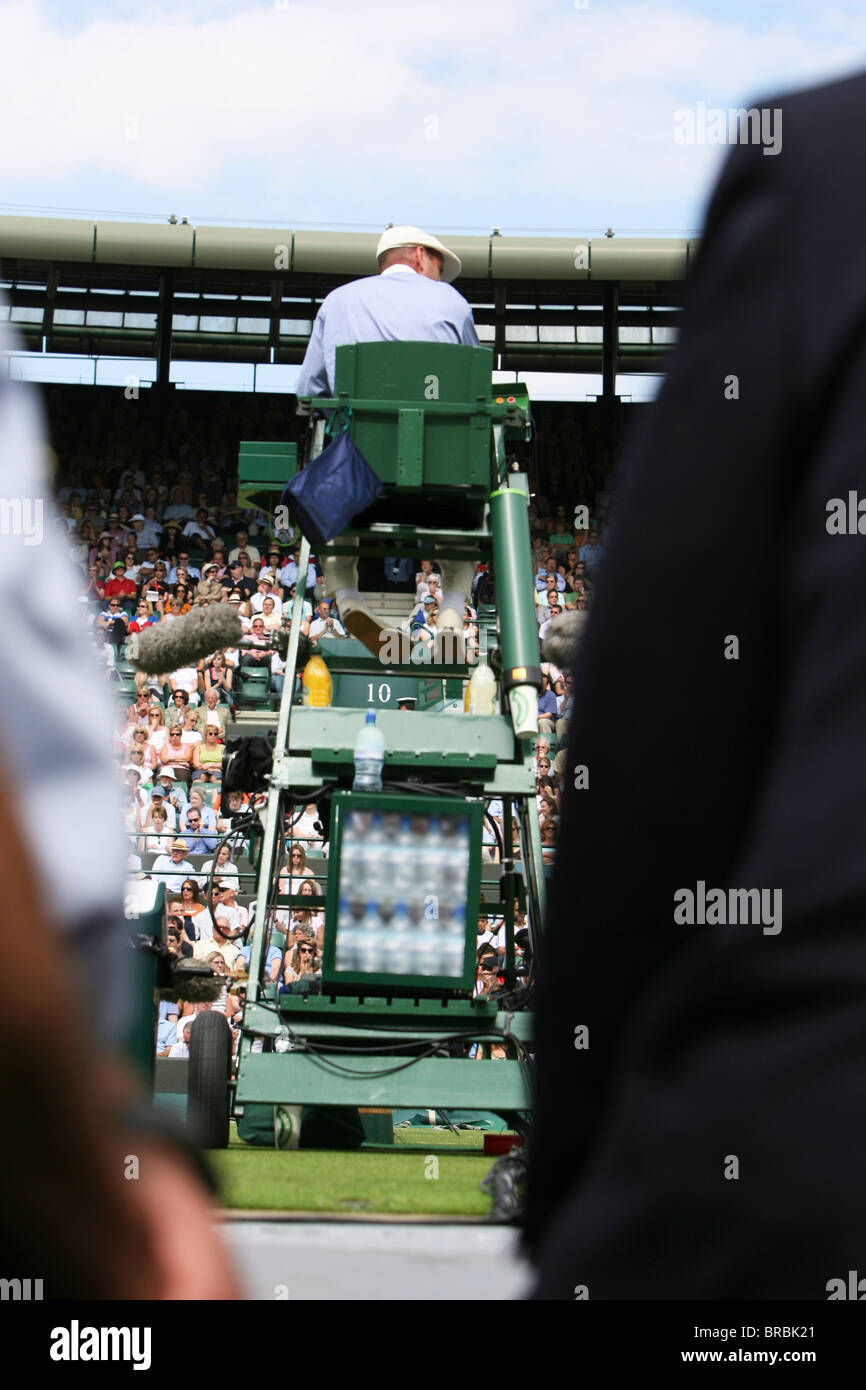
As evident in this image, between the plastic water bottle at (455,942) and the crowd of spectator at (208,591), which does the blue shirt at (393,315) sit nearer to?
the crowd of spectator at (208,591)

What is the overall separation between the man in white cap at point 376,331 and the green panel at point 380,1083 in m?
2.05

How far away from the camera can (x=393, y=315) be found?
267 inches

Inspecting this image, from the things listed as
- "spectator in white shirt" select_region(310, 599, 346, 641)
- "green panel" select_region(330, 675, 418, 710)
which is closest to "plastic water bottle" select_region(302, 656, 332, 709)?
"green panel" select_region(330, 675, 418, 710)

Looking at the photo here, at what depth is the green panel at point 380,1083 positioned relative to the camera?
5254 mm

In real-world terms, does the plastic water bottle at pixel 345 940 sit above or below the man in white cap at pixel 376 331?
below

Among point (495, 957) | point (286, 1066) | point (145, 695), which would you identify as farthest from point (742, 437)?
point (145, 695)

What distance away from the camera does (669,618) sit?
2.21ft

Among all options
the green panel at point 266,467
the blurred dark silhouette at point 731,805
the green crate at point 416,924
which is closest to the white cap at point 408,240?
the green panel at point 266,467

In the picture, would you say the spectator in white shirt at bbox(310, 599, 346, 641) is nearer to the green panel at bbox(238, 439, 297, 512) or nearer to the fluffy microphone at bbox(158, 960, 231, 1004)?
the green panel at bbox(238, 439, 297, 512)

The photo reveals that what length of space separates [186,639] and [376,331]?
1.73 meters

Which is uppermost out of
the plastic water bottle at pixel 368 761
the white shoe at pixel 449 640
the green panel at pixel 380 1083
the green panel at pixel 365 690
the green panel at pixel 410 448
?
Answer: the green panel at pixel 410 448

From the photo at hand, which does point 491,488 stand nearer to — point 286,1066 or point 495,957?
point 286,1066

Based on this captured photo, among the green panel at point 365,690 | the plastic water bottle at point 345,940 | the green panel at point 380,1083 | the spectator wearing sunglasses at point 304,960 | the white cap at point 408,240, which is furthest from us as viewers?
the spectator wearing sunglasses at point 304,960
